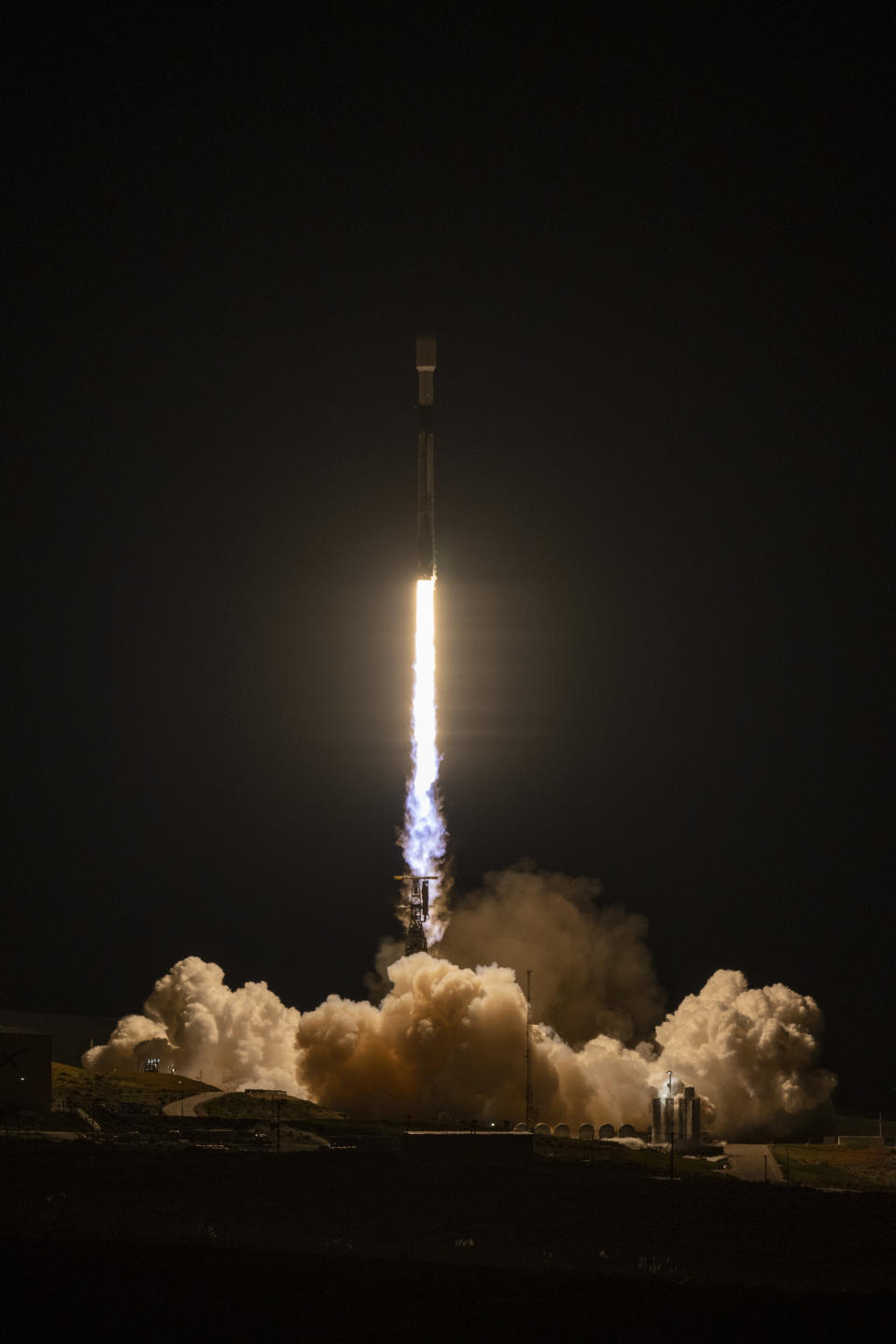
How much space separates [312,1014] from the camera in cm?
7450

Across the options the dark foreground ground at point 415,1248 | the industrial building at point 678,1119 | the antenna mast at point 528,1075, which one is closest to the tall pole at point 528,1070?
the antenna mast at point 528,1075

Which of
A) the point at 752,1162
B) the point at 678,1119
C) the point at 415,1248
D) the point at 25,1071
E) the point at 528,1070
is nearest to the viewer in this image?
the point at 415,1248

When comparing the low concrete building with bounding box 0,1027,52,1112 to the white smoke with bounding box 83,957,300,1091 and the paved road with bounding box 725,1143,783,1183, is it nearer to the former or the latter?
the white smoke with bounding box 83,957,300,1091

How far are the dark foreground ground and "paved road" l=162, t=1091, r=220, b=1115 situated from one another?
A: 38.5 feet

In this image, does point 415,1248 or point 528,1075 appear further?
point 528,1075

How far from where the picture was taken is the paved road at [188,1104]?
65.9 m

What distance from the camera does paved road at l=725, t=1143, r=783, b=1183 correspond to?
65.2 m

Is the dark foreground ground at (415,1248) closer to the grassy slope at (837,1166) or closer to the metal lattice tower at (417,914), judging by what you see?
the grassy slope at (837,1166)

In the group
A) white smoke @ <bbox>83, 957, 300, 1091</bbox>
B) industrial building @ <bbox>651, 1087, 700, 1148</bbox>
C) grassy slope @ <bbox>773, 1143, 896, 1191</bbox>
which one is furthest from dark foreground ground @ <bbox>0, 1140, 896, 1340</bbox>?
white smoke @ <bbox>83, 957, 300, 1091</bbox>

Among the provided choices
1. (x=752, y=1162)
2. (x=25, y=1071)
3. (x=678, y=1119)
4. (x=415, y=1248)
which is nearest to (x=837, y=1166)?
(x=752, y=1162)

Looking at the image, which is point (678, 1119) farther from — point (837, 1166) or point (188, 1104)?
point (188, 1104)

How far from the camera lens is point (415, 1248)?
152 ft

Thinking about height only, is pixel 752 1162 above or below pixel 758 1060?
below

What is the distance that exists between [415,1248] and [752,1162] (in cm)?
2543
